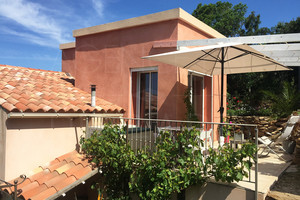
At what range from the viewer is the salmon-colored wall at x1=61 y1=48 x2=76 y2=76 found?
1280 cm

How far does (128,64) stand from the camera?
27.4 ft

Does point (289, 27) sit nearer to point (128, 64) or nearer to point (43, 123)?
point (128, 64)

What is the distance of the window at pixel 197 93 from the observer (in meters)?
8.73

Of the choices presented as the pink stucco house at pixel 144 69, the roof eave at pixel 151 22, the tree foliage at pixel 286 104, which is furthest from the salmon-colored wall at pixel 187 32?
the tree foliage at pixel 286 104

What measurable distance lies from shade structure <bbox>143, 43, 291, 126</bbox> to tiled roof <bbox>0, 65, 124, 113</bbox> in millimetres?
2635

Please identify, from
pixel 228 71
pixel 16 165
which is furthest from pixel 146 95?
pixel 16 165

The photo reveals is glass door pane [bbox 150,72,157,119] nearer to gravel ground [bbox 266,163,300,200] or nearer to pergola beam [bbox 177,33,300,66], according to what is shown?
pergola beam [bbox 177,33,300,66]

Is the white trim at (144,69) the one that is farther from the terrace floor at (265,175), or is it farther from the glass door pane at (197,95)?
the terrace floor at (265,175)

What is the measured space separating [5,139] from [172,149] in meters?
3.98

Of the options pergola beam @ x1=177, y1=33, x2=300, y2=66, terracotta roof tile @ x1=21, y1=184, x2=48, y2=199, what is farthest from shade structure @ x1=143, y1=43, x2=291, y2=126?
terracotta roof tile @ x1=21, y1=184, x2=48, y2=199

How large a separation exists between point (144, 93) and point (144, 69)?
834 mm

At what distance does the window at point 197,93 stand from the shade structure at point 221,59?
916mm

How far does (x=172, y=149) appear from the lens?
4.91 meters

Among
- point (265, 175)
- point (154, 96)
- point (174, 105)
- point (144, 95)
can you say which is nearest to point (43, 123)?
point (144, 95)
